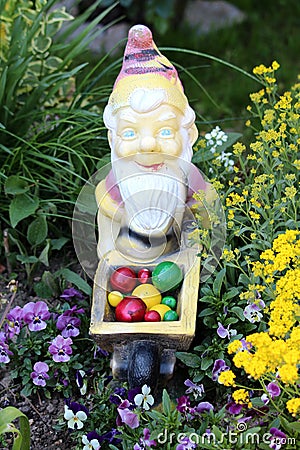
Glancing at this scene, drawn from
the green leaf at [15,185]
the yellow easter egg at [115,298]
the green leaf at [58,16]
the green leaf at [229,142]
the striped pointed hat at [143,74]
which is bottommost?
the yellow easter egg at [115,298]

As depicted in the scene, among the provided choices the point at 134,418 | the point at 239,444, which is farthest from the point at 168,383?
the point at 239,444

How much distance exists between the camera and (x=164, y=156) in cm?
252

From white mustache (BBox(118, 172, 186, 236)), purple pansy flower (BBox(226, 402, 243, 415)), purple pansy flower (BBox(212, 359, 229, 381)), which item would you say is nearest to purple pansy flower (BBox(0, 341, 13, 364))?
white mustache (BBox(118, 172, 186, 236))

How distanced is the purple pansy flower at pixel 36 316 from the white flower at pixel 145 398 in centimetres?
53

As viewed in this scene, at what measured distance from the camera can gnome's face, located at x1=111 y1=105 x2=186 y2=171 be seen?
249 cm

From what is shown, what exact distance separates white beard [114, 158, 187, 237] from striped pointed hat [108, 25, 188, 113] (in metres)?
0.20

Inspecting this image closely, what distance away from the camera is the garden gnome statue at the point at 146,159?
2504 mm

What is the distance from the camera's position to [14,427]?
234 centimetres

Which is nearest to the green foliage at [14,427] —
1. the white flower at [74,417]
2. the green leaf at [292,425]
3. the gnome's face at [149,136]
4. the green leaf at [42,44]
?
the white flower at [74,417]

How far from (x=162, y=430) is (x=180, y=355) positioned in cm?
32

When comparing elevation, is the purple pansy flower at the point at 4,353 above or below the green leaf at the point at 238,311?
below

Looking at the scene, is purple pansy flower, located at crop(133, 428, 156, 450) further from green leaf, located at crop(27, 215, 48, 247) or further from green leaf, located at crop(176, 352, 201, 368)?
green leaf, located at crop(27, 215, 48, 247)

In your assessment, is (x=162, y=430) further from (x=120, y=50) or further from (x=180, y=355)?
(x=120, y=50)

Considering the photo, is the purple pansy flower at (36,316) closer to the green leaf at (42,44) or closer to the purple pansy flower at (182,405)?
the purple pansy flower at (182,405)
